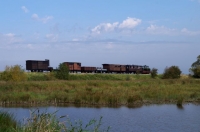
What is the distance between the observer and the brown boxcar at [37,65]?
6406cm

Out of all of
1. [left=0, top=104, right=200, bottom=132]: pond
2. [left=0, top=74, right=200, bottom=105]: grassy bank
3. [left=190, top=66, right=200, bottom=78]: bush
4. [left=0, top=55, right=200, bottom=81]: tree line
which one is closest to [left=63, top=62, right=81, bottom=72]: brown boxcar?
[left=0, top=55, right=200, bottom=81]: tree line

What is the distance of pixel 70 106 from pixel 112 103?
3.30 meters

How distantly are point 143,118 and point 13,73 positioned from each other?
28066 millimetres

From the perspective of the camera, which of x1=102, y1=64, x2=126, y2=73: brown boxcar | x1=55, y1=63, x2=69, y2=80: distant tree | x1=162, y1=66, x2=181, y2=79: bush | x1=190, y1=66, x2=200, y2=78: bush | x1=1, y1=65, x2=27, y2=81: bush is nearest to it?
x1=1, y1=65, x2=27, y2=81: bush

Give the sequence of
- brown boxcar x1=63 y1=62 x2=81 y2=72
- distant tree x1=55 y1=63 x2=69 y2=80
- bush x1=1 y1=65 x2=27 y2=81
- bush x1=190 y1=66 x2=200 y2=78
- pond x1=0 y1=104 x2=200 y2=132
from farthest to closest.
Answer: brown boxcar x1=63 y1=62 x2=81 y2=72
bush x1=190 y1=66 x2=200 y2=78
distant tree x1=55 y1=63 x2=69 y2=80
bush x1=1 y1=65 x2=27 y2=81
pond x1=0 y1=104 x2=200 y2=132

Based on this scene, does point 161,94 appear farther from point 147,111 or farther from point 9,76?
point 9,76

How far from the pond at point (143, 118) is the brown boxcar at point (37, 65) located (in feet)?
130

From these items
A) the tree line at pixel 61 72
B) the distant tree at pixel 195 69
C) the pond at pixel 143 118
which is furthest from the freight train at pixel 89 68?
the pond at pixel 143 118

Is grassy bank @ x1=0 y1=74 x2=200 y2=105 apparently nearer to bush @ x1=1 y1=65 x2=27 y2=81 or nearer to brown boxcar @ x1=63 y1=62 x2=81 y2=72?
bush @ x1=1 y1=65 x2=27 y2=81

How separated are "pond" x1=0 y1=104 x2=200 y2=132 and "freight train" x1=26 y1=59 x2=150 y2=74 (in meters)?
38.7

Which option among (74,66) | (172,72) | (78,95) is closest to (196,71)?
(172,72)

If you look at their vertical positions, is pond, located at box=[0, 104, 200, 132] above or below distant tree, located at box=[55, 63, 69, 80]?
below

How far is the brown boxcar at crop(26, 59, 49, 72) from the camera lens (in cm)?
6406

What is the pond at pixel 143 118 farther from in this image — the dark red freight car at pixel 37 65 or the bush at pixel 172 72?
the dark red freight car at pixel 37 65
